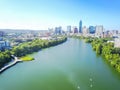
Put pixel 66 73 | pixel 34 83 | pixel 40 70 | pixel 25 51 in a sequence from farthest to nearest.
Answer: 1. pixel 25 51
2. pixel 40 70
3. pixel 66 73
4. pixel 34 83

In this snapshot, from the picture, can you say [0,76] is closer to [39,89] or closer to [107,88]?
[39,89]

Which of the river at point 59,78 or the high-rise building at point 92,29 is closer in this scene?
the river at point 59,78

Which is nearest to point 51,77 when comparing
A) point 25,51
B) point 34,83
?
point 34,83

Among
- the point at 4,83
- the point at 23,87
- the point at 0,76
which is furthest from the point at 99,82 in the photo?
the point at 0,76

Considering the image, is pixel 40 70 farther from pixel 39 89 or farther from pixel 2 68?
pixel 39 89

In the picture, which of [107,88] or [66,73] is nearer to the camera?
[107,88]

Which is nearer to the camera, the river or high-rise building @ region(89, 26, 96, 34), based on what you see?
the river

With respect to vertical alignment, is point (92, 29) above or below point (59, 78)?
above

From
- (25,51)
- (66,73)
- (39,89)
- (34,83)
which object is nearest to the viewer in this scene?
(39,89)

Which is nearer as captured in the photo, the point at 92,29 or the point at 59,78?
the point at 59,78
